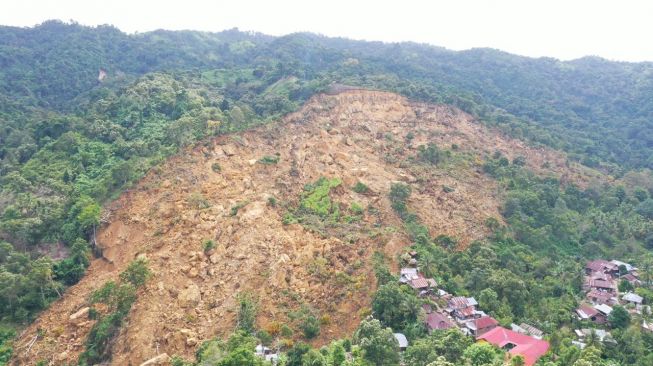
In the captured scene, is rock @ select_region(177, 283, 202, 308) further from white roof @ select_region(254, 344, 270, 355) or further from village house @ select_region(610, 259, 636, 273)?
village house @ select_region(610, 259, 636, 273)

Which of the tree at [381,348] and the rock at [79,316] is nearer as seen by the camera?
the tree at [381,348]

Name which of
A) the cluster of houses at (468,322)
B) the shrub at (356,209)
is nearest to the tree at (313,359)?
the cluster of houses at (468,322)

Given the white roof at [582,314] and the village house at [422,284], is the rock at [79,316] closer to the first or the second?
the village house at [422,284]

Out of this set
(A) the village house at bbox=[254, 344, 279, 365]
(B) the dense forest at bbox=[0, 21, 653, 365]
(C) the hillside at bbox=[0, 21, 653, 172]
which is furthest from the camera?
(C) the hillside at bbox=[0, 21, 653, 172]

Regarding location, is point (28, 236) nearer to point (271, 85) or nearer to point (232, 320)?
point (232, 320)

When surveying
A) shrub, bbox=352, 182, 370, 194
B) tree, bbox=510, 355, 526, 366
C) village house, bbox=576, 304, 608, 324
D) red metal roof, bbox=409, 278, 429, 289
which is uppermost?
shrub, bbox=352, 182, 370, 194

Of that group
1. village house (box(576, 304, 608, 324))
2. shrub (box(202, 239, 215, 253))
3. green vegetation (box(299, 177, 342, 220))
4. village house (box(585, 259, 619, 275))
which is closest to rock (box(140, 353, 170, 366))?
shrub (box(202, 239, 215, 253))
